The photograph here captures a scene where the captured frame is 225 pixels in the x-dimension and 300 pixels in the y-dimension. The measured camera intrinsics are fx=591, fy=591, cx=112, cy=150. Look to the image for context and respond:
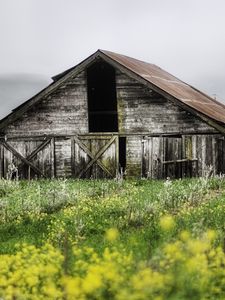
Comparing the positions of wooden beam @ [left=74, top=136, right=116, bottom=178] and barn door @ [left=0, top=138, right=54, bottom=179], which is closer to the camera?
wooden beam @ [left=74, top=136, right=116, bottom=178]

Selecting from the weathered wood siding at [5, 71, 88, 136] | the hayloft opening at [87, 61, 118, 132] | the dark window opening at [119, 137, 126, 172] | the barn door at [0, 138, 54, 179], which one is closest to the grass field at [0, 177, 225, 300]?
the barn door at [0, 138, 54, 179]

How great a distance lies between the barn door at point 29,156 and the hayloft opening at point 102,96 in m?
3.00

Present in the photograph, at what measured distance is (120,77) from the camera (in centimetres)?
2592

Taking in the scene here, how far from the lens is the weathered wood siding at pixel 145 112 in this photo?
24.8 metres

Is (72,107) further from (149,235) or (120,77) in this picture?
(149,235)

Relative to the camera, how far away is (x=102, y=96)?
30.2 m

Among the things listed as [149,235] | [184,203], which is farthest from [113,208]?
[149,235]

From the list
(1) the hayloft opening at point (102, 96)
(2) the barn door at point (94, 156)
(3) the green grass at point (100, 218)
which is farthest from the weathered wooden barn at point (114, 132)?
(3) the green grass at point (100, 218)

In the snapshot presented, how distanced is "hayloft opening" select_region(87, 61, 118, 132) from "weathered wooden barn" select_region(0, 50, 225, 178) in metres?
0.15

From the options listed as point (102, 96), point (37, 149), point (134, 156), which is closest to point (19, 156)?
point (37, 149)

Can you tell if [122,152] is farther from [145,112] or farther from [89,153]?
[145,112]

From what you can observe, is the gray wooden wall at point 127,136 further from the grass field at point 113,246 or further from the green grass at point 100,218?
the green grass at point 100,218

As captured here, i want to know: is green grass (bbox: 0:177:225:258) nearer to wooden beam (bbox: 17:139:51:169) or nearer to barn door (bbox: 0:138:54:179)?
barn door (bbox: 0:138:54:179)

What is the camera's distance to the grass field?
4.65 metres
